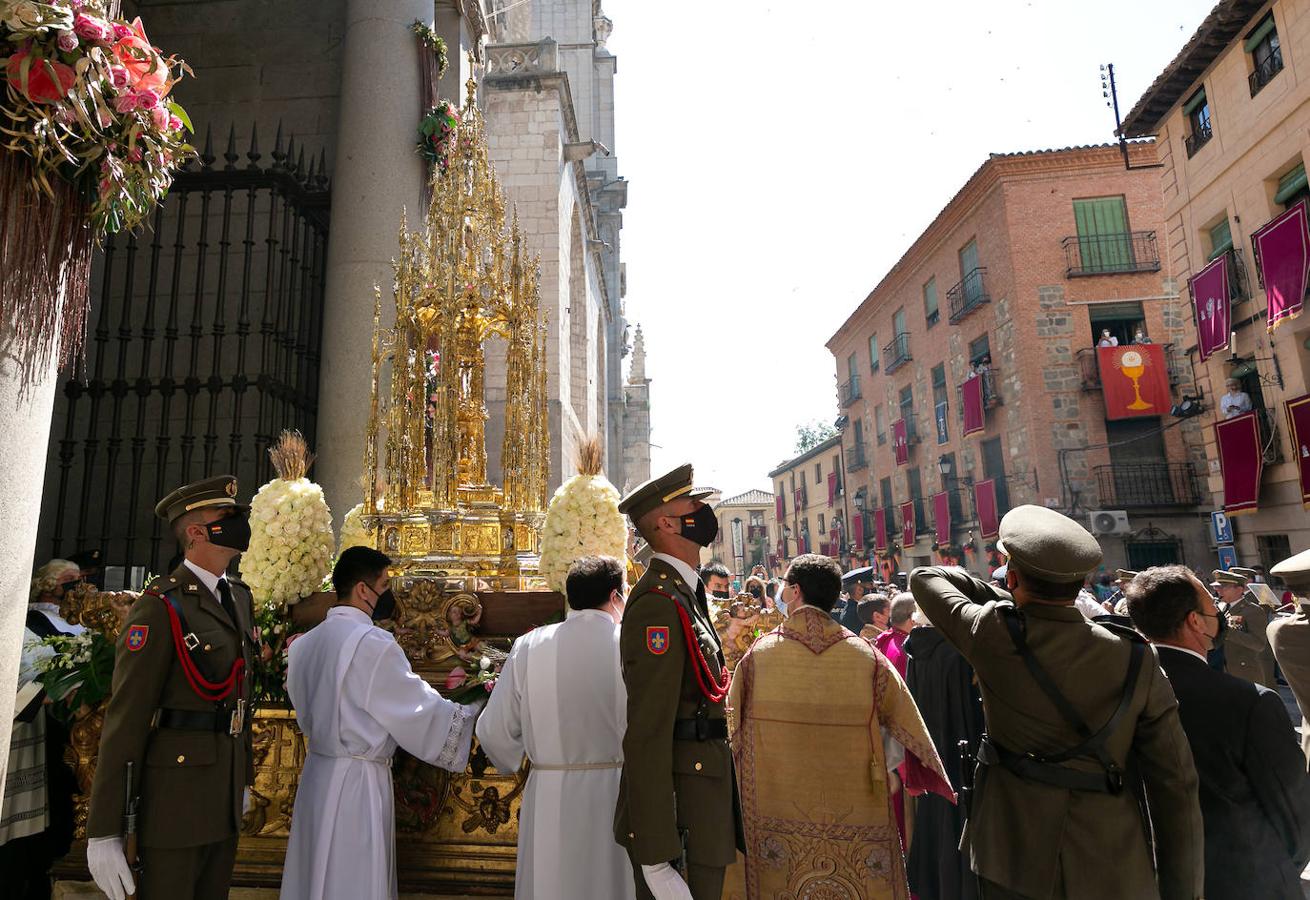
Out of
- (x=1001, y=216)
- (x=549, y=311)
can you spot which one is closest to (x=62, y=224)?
(x=549, y=311)

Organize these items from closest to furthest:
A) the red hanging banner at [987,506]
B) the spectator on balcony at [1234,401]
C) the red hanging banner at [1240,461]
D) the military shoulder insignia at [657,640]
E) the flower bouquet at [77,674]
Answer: the military shoulder insignia at [657,640] < the flower bouquet at [77,674] < the red hanging banner at [1240,461] < the spectator on balcony at [1234,401] < the red hanging banner at [987,506]

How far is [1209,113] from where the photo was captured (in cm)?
1438

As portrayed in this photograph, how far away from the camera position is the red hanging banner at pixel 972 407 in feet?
73.2

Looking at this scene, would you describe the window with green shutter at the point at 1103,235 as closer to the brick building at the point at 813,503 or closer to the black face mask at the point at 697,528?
the brick building at the point at 813,503

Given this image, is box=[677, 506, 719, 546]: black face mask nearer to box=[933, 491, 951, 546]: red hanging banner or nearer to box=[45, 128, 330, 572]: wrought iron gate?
box=[45, 128, 330, 572]: wrought iron gate

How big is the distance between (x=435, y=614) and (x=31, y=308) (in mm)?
2076

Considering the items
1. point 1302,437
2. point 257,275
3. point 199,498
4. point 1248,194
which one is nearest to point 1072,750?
point 199,498

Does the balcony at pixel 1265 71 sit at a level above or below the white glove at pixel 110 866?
above

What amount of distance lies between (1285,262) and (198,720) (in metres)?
15.4

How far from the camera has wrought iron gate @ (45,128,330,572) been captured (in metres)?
6.88

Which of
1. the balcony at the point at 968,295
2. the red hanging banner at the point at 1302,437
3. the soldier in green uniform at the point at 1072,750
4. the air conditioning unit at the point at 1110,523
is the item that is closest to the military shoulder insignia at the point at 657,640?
the soldier in green uniform at the point at 1072,750

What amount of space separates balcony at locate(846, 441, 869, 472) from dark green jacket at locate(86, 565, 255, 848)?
3188cm

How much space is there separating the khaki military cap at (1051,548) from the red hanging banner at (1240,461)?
13.8 meters

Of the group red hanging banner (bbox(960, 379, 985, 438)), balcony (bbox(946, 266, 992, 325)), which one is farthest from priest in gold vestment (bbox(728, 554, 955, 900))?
balcony (bbox(946, 266, 992, 325))
